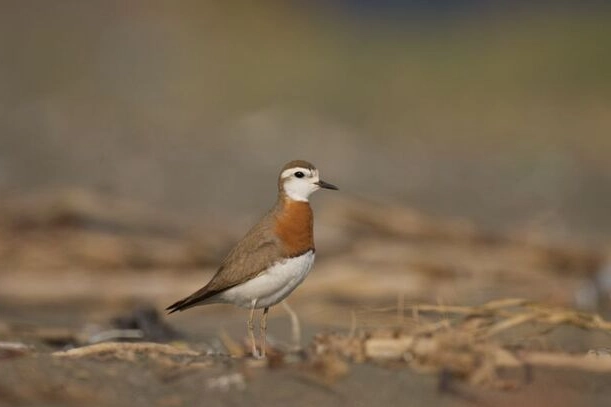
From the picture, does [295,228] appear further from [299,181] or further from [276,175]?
[276,175]

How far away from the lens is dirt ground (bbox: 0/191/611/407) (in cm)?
470

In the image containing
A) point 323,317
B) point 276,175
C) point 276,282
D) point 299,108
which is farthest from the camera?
point 299,108

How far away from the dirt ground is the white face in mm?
756

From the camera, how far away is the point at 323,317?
886 centimetres

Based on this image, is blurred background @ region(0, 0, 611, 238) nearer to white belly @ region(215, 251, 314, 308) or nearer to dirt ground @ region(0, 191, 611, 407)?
dirt ground @ region(0, 191, 611, 407)

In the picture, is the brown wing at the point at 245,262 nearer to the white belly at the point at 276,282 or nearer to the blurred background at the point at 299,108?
the white belly at the point at 276,282

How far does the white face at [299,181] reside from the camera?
6.84 metres

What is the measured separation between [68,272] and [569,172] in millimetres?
9325

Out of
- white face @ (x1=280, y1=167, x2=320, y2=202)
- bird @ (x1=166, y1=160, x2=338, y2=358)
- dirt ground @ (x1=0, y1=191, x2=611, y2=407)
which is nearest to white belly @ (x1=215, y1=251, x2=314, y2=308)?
bird @ (x1=166, y1=160, x2=338, y2=358)

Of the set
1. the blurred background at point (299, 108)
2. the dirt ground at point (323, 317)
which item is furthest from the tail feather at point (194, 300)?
the blurred background at point (299, 108)

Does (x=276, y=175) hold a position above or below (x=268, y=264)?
above

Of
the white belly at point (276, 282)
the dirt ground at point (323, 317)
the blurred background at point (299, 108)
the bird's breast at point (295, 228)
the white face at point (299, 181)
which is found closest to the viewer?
the dirt ground at point (323, 317)

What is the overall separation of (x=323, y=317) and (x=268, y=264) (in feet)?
8.20

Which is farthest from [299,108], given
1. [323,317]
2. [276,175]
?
[323,317]
